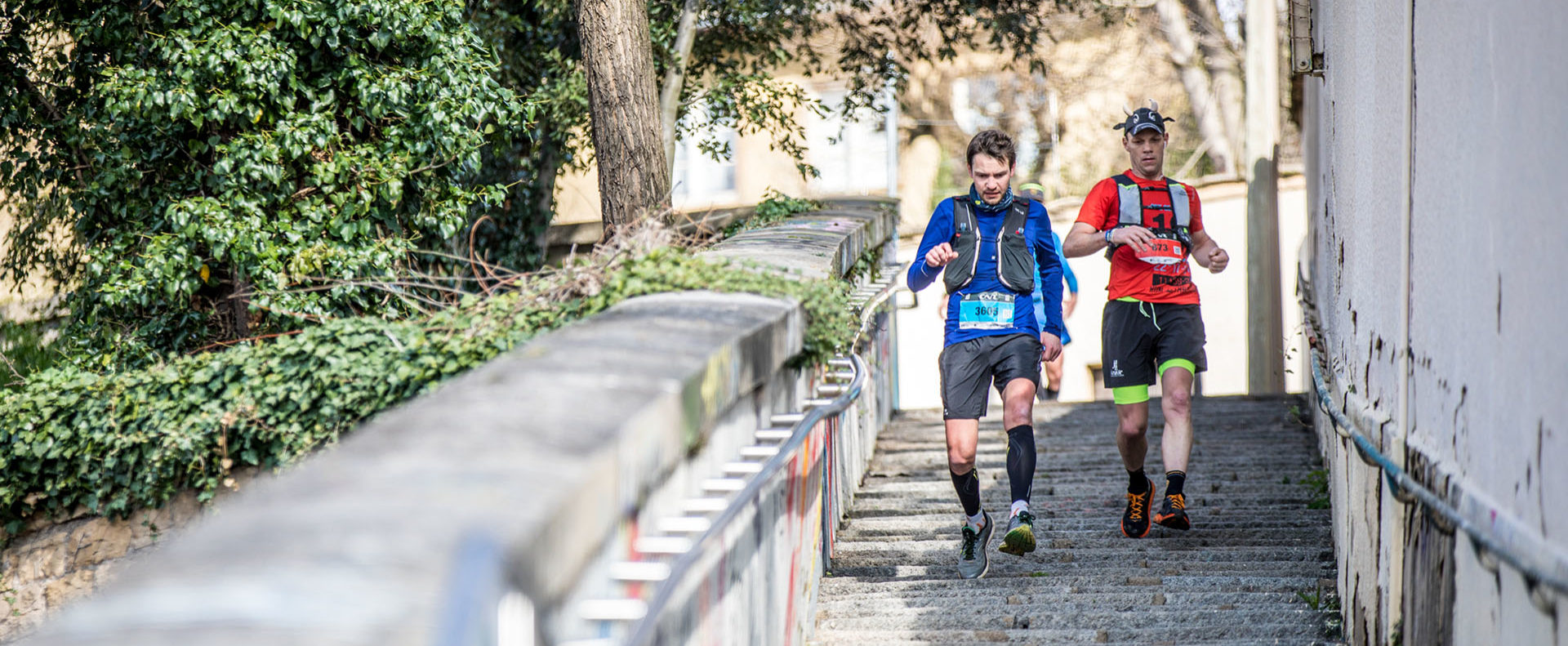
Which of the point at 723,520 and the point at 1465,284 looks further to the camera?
the point at 1465,284

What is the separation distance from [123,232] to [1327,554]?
6534 mm

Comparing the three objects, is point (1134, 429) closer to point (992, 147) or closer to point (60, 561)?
point (992, 147)

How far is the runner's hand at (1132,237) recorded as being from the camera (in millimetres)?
5371

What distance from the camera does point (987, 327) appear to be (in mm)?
5234

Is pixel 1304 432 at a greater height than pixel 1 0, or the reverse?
pixel 1 0

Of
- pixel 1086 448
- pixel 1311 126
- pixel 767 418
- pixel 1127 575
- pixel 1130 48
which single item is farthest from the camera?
pixel 1130 48

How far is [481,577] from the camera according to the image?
1679mm

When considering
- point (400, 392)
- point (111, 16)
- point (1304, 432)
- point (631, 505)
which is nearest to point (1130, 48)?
point (1304, 432)

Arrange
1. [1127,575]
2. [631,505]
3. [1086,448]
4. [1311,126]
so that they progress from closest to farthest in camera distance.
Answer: [631,505] → [1127,575] → [1086,448] → [1311,126]

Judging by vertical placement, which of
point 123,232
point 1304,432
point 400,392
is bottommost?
A: point 1304,432

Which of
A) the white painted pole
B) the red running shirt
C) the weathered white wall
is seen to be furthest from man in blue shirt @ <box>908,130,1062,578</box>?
the white painted pole

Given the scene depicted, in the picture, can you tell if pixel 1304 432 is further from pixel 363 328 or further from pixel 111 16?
pixel 111 16

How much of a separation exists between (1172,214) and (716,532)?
11.3 feet

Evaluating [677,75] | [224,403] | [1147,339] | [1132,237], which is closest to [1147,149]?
[1132,237]
